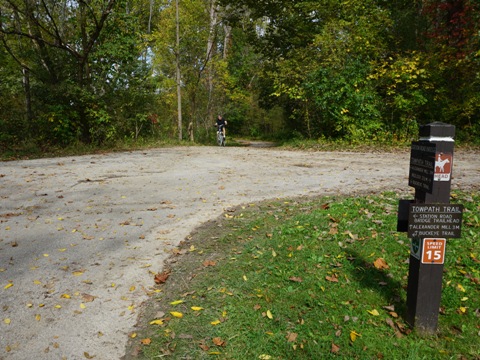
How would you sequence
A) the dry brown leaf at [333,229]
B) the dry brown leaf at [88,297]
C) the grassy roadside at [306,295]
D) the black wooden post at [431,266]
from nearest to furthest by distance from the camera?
the black wooden post at [431,266], the grassy roadside at [306,295], the dry brown leaf at [88,297], the dry brown leaf at [333,229]

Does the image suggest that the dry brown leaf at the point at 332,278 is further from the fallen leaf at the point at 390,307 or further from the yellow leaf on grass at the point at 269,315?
the yellow leaf on grass at the point at 269,315

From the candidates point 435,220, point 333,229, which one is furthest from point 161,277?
point 435,220

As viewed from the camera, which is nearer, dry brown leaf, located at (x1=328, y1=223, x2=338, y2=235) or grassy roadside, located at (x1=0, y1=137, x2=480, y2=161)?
dry brown leaf, located at (x1=328, y1=223, x2=338, y2=235)

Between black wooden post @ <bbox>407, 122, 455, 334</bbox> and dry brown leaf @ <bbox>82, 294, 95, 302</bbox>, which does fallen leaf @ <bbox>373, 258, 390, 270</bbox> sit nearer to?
black wooden post @ <bbox>407, 122, 455, 334</bbox>

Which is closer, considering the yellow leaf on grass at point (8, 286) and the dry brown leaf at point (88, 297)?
the dry brown leaf at point (88, 297)

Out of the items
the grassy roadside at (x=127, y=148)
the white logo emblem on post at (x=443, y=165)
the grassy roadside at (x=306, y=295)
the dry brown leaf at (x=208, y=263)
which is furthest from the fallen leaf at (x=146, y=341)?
the grassy roadside at (x=127, y=148)

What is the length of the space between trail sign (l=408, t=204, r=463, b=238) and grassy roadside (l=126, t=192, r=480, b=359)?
983 millimetres

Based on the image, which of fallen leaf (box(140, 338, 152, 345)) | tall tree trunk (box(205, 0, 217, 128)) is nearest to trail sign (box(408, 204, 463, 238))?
→ fallen leaf (box(140, 338, 152, 345))

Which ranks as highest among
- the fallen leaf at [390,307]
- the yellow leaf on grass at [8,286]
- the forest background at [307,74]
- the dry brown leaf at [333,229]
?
the forest background at [307,74]

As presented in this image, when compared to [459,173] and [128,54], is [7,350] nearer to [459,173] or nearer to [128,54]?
[459,173]

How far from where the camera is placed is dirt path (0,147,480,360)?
344 centimetres

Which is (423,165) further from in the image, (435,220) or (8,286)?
(8,286)

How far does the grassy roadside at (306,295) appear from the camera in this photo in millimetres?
3080

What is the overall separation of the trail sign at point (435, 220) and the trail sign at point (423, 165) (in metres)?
0.17
